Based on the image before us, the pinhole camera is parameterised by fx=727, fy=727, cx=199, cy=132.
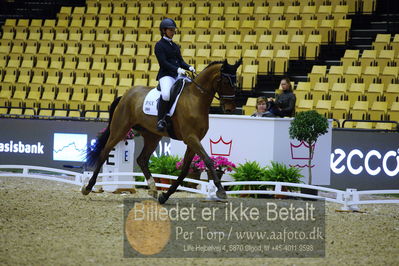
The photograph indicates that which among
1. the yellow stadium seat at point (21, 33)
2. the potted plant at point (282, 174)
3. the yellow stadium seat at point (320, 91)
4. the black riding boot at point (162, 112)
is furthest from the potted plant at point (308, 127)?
the yellow stadium seat at point (21, 33)

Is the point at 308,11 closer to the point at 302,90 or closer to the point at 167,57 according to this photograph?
the point at 302,90

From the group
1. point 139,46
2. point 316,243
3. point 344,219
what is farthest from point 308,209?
point 139,46

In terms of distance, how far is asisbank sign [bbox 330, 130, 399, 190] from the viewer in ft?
44.5

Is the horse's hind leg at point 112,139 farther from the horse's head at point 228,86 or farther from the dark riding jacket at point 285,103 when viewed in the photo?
the dark riding jacket at point 285,103

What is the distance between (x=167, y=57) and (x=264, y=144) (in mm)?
2742

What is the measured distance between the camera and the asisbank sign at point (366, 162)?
1356 centimetres

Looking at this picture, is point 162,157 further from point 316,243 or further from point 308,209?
point 316,243

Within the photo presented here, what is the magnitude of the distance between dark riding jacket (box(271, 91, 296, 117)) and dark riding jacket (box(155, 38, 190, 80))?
2.46m

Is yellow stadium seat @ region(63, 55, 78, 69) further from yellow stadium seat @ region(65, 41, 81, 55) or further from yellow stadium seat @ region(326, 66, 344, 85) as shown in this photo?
yellow stadium seat @ region(326, 66, 344, 85)

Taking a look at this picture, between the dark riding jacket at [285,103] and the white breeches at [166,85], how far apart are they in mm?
2596

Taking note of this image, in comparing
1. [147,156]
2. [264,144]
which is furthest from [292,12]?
[147,156]

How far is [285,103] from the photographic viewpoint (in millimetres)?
12812

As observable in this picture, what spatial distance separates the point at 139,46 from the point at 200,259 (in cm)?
1508

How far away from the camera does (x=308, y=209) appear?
1057cm
